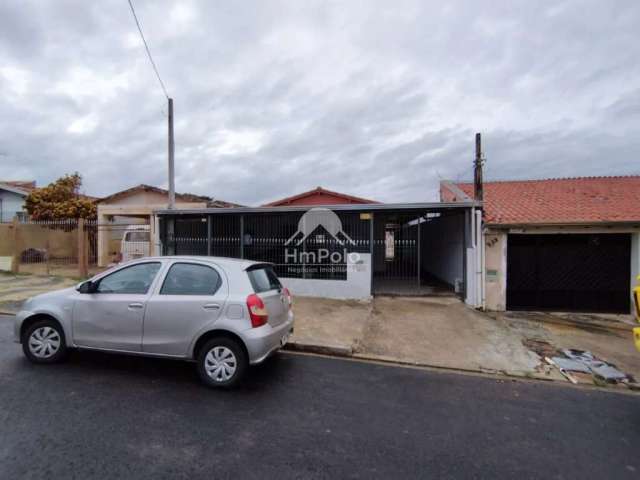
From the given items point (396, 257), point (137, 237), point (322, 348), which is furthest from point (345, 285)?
point (137, 237)

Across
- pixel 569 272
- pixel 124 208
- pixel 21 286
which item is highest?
pixel 124 208

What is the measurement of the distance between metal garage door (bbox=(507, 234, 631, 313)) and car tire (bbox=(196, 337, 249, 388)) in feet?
25.6

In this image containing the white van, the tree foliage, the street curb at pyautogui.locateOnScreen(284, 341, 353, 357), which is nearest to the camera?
the street curb at pyautogui.locateOnScreen(284, 341, 353, 357)

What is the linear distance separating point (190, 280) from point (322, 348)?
7.96ft

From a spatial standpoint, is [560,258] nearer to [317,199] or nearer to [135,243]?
[317,199]

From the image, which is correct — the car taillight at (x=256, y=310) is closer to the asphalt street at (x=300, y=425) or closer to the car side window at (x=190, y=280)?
the car side window at (x=190, y=280)

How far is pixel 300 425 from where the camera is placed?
312 centimetres

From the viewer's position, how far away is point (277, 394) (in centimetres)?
375

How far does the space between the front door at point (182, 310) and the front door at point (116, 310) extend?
165mm

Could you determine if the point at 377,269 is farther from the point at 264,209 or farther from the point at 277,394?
the point at 277,394

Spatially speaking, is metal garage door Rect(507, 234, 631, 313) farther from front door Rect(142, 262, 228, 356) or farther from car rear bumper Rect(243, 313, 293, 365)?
front door Rect(142, 262, 228, 356)

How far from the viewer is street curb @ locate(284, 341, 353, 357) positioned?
5.29m

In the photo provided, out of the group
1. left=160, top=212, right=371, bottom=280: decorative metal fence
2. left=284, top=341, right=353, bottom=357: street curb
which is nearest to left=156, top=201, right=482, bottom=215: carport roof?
left=160, top=212, right=371, bottom=280: decorative metal fence

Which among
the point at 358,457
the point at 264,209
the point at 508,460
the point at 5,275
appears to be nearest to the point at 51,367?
the point at 358,457
